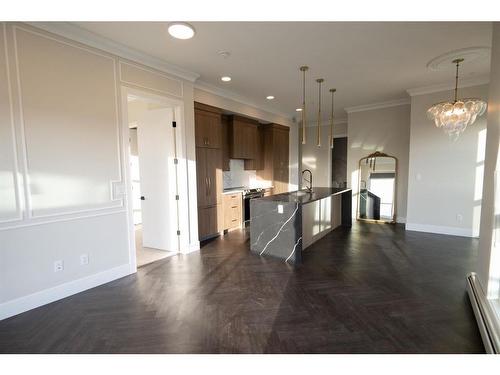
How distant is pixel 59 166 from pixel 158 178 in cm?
153

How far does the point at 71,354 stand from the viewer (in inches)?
72.0

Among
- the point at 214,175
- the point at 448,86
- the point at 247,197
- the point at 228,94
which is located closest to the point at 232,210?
the point at 247,197

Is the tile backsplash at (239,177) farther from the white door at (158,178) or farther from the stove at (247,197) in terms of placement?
the white door at (158,178)

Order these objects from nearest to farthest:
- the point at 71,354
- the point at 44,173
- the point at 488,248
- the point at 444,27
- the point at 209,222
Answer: the point at 71,354 → the point at 488,248 → the point at 44,173 → the point at 444,27 → the point at 209,222

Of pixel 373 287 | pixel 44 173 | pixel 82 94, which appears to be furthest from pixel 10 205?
pixel 373 287

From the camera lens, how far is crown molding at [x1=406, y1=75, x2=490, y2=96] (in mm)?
4367

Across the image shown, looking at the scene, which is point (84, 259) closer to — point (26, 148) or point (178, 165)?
point (26, 148)

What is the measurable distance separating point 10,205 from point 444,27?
460cm

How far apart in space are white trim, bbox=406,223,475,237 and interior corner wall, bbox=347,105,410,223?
65 cm

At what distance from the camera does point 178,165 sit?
3922 millimetres

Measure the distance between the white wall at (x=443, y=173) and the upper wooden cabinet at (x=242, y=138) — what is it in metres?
3.34

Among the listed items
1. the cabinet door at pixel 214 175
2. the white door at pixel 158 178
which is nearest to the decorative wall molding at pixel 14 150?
the white door at pixel 158 178

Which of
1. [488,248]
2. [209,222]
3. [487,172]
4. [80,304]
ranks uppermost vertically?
[487,172]
